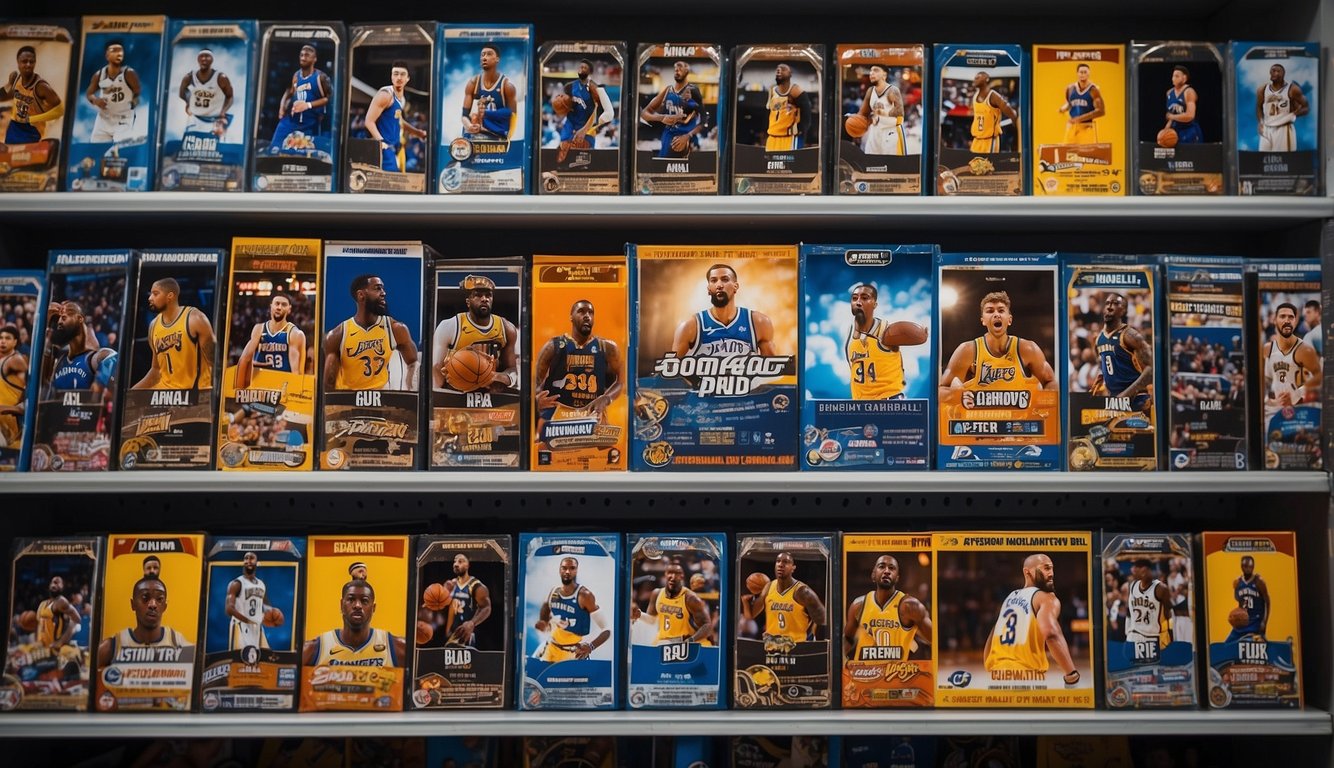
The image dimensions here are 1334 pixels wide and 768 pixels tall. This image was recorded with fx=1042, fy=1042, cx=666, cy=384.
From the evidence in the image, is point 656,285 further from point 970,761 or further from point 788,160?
point 970,761

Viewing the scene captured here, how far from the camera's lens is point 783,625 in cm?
202

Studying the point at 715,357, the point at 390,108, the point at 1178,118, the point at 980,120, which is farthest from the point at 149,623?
the point at 1178,118

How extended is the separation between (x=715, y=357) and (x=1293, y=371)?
114 centimetres

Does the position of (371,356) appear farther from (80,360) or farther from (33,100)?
(33,100)

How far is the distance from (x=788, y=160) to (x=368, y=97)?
2.78 ft

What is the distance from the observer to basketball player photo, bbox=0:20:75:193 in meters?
2.06

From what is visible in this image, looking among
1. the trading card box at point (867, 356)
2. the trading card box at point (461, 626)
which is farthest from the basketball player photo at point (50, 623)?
the trading card box at point (867, 356)

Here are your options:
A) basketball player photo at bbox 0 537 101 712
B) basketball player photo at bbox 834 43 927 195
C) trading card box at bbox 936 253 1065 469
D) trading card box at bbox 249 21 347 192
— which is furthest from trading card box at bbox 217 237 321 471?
trading card box at bbox 936 253 1065 469

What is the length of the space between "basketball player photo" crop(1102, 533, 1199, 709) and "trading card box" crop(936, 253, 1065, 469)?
0.79ft

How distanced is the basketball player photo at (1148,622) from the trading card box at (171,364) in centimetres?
178

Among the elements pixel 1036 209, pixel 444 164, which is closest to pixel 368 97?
pixel 444 164

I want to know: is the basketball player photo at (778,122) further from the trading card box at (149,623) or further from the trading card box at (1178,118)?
the trading card box at (149,623)

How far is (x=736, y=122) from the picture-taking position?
209 cm

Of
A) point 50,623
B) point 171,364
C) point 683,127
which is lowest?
point 50,623
